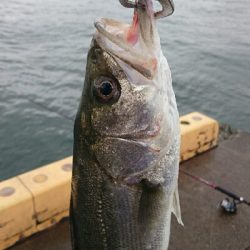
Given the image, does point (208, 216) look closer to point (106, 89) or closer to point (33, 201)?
point (33, 201)

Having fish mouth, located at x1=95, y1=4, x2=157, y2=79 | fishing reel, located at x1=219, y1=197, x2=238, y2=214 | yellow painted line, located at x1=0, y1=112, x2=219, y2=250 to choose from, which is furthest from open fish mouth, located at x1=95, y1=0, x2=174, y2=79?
fishing reel, located at x1=219, y1=197, x2=238, y2=214

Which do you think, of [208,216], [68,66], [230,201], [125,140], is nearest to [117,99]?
[125,140]

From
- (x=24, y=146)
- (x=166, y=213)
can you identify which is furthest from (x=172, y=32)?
(x=166, y=213)

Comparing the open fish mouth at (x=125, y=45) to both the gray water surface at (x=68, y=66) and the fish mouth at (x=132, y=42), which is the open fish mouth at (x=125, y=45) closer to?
the fish mouth at (x=132, y=42)

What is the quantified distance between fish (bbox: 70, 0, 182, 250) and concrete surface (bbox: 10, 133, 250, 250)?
2386 millimetres

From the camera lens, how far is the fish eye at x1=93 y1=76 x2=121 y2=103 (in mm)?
2162

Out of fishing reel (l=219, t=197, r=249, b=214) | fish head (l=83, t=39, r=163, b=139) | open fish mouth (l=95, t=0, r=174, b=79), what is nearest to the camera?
open fish mouth (l=95, t=0, r=174, b=79)

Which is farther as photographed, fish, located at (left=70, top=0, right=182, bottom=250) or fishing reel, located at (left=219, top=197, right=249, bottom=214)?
fishing reel, located at (left=219, top=197, right=249, bottom=214)

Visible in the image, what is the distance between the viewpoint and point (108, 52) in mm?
2109

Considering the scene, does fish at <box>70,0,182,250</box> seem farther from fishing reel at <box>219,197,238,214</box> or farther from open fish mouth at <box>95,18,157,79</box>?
fishing reel at <box>219,197,238,214</box>

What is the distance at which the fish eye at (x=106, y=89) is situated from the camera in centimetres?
216

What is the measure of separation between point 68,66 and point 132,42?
13.2m

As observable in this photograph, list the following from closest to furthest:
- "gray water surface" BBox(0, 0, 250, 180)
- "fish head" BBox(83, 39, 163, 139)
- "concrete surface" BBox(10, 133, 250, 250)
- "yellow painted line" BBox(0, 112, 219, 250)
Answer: "fish head" BBox(83, 39, 163, 139) < "yellow painted line" BBox(0, 112, 219, 250) < "concrete surface" BBox(10, 133, 250, 250) < "gray water surface" BBox(0, 0, 250, 180)

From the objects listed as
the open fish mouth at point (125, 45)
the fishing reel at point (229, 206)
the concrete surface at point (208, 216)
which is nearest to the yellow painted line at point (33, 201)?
the concrete surface at point (208, 216)
